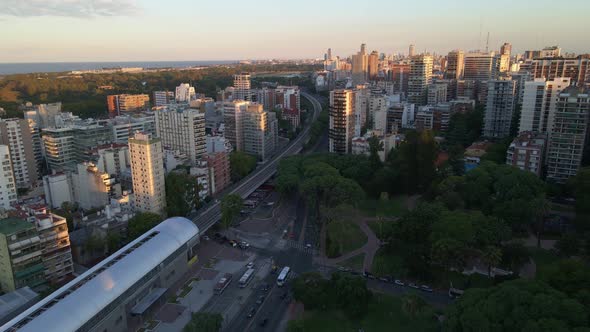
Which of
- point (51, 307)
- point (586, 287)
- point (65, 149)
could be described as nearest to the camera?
point (586, 287)

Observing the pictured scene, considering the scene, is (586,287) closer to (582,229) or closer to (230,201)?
(582,229)

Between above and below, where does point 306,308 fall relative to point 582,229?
below

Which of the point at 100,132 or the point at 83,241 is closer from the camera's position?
the point at 83,241

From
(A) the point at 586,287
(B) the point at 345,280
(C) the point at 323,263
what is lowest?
(C) the point at 323,263

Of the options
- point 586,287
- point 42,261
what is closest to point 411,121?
point 586,287

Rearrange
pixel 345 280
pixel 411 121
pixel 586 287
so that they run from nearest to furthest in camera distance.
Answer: pixel 586 287
pixel 345 280
pixel 411 121

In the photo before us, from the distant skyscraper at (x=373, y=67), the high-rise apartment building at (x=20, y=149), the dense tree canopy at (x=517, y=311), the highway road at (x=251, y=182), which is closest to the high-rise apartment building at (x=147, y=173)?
the highway road at (x=251, y=182)

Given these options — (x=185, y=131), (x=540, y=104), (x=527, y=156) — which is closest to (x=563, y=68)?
(x=540, y=104)
